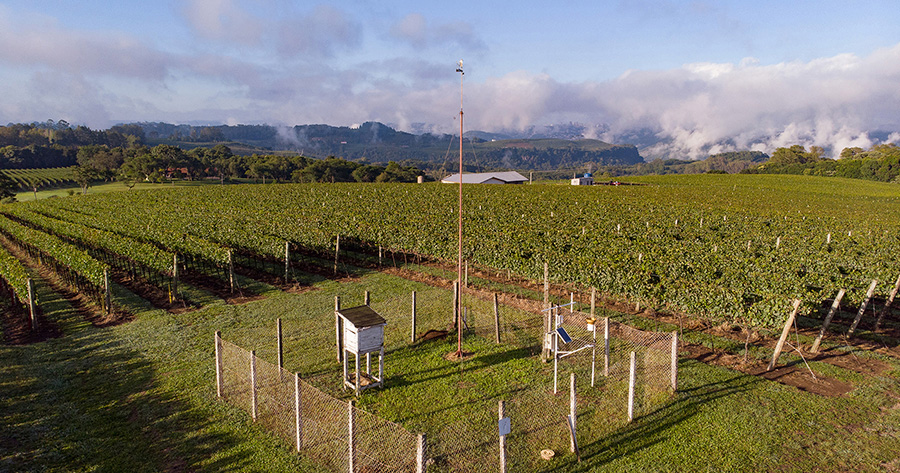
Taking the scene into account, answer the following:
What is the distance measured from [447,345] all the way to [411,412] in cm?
412

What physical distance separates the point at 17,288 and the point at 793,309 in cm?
2674

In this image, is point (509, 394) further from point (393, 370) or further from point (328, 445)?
point (328, 445)

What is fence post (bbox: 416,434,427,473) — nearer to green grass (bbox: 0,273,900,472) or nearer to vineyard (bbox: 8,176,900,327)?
green grass (bbox: 0,273,900,472)

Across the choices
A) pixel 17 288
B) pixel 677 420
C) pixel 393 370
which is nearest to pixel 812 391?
pixel 677 420

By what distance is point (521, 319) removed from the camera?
50.9ft

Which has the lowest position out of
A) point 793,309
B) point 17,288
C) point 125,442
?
point 125,442

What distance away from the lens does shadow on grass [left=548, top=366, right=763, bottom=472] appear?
859cm

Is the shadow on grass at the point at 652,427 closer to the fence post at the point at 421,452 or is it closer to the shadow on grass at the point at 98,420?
the fence post at the point at 421,452

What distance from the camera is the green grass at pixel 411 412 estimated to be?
8680 millimetres

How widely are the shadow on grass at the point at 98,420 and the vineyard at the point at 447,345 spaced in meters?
0.05

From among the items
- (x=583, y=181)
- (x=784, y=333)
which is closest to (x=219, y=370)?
(x=784, y=333)

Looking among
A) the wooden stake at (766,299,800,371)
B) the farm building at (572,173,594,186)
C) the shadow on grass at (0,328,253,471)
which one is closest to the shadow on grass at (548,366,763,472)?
the wooden stake at (766,299,800,371)

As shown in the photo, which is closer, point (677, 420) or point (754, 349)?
point (677, 420)

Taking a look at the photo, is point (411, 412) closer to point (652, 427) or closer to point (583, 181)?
point (652, 427)
